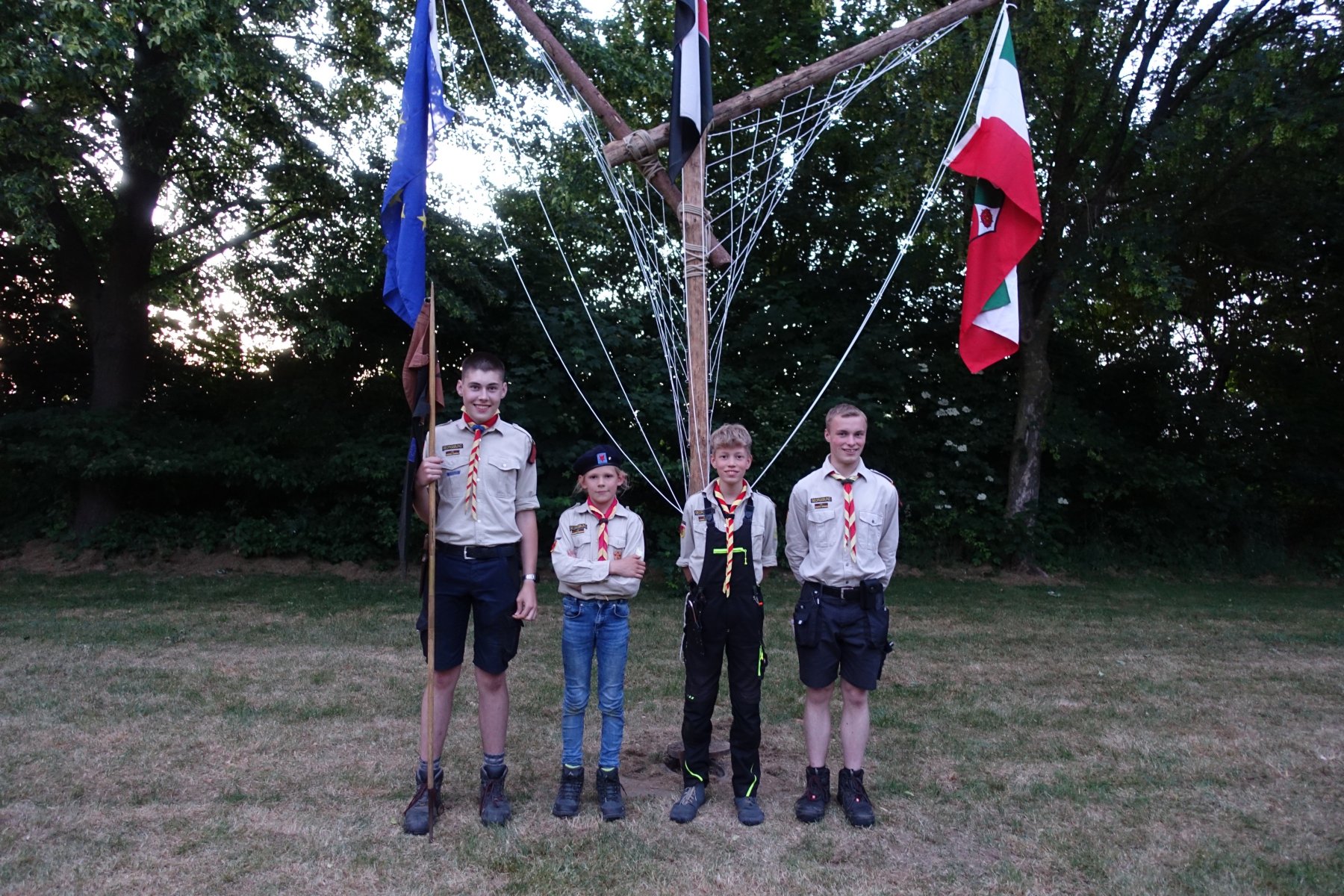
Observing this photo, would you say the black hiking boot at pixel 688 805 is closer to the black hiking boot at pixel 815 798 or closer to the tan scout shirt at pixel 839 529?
the black hiking boot at pixel 815 798

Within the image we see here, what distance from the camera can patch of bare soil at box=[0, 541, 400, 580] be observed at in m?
11.6

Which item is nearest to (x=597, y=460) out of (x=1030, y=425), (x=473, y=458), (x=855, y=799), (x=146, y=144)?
(x=473, y=458)

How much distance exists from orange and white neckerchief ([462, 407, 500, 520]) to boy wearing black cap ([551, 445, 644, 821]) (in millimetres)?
390

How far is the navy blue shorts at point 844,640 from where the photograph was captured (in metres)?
4.07

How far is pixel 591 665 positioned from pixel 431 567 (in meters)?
0.79

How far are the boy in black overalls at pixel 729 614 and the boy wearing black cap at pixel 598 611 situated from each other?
0.90 feet

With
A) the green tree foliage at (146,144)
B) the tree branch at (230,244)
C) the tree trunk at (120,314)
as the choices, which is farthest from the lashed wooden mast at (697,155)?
the tree trunk at (120,314)

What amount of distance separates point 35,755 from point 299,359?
30.4 feet

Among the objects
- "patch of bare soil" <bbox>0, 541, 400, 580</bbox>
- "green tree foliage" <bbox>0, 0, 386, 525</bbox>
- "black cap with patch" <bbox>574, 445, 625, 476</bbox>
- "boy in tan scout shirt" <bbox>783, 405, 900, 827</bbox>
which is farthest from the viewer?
"patch of bare soil" <bbox>0, 541, 400, 580</bbox>

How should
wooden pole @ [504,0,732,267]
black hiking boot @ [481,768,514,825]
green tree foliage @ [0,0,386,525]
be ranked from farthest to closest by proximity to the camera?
green tree foliage @ [0,0,386,525]
wooden pole @ [504,0,732,267]
black hiking boot @ [481,768,514,825]

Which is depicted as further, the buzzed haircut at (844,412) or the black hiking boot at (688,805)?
the buzzed haircut at (844,412)

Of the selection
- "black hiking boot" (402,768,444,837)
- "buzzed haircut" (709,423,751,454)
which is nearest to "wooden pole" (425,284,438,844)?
"black hiking boot" (402,768,444,837)

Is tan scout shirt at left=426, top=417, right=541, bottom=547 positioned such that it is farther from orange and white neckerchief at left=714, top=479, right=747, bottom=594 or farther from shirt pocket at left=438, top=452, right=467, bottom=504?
orange and white neckerchief at left=714, top=479, right=747, bottom=594

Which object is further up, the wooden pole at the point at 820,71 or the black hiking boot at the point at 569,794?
the wooden pole at the point at 820,71
